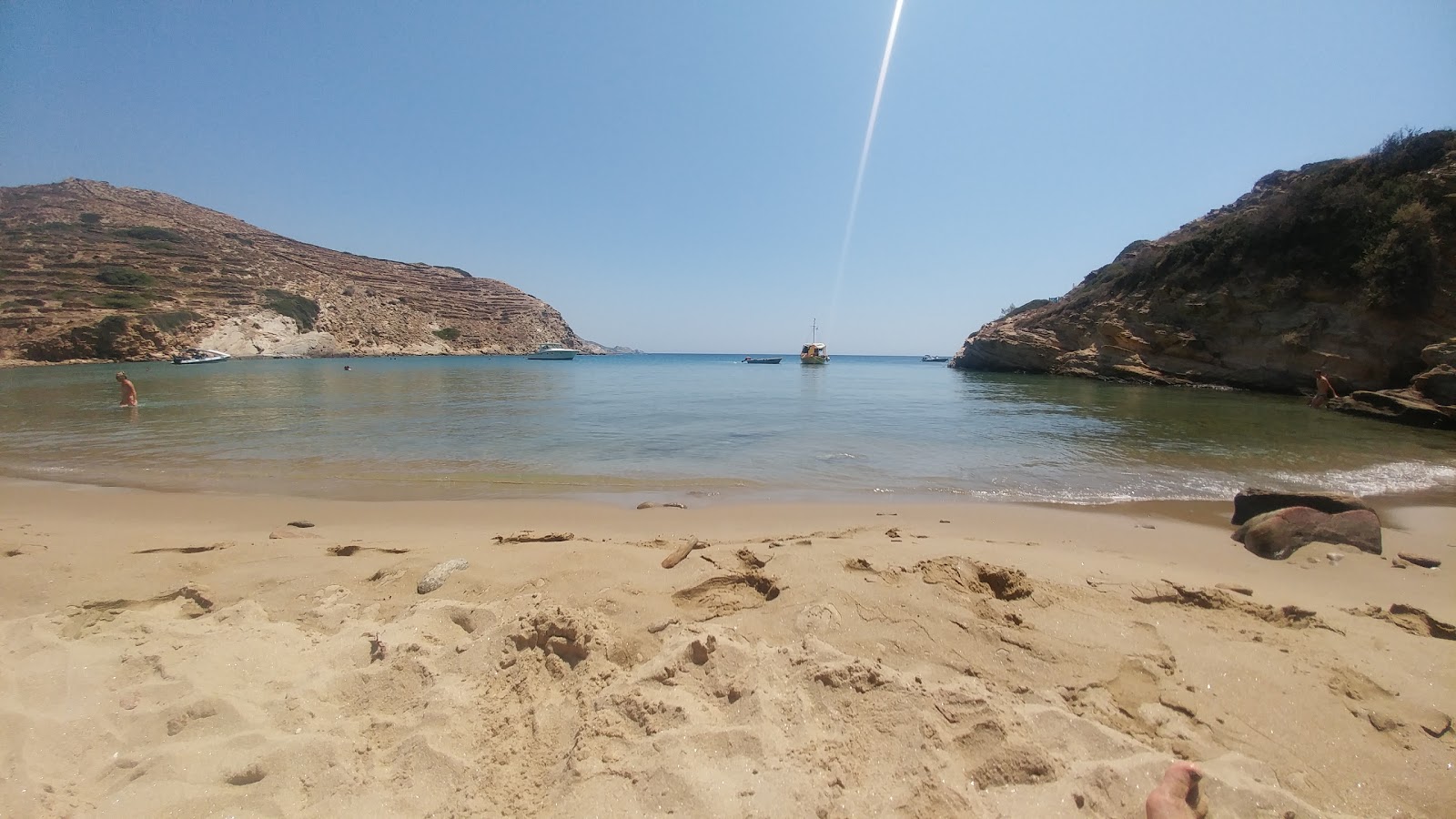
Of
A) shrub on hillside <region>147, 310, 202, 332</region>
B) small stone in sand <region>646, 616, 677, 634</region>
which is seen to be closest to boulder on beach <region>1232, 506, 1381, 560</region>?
small stone in sand <region>646, 616, 677, 634</region>

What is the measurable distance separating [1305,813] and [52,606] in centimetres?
626

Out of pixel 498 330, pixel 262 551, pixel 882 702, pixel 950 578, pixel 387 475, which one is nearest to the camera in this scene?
pixel 882 702

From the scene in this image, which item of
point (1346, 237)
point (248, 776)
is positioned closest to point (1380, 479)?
point (248, 776)

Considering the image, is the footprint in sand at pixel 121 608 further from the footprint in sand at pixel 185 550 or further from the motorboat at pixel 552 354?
the motorboat at pixel 552 354

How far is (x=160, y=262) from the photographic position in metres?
57.8

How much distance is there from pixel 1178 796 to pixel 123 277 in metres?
81.5

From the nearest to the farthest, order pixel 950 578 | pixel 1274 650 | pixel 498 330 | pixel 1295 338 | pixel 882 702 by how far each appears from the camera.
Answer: pixel 882 702 → pixel 1274 650 → pixel 950 578 → pixel 1295 338 → pixel 498 330

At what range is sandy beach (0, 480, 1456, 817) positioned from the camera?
1.92m

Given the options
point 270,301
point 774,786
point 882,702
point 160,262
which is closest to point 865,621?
point 882,702

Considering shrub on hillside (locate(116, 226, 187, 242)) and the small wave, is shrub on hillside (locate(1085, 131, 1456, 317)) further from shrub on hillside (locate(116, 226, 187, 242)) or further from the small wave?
shrub on hillside (locate(116, 226, 187, 242))

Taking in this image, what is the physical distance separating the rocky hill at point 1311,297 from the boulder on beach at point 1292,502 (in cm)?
1477

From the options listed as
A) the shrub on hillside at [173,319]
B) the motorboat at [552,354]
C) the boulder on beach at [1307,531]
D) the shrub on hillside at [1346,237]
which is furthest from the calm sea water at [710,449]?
the motorboat at [552,354]

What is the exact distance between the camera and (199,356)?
4919 cm

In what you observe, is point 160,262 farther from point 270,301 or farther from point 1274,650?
point 1274,650
